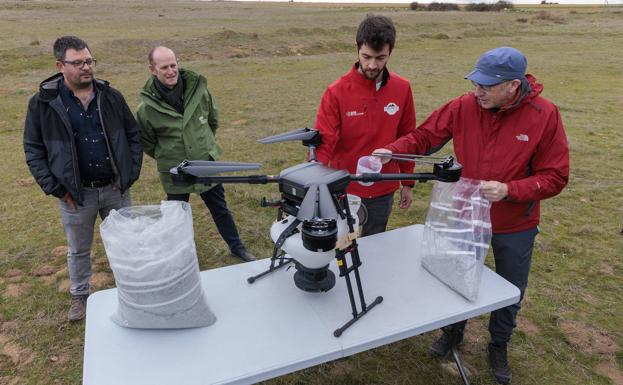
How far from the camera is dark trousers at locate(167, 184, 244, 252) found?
13.5 ft

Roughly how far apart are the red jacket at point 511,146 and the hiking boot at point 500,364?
0.98m

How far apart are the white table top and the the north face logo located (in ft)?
3.40

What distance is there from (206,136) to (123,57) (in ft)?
56.7

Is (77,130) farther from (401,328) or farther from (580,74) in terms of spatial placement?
(580,74)

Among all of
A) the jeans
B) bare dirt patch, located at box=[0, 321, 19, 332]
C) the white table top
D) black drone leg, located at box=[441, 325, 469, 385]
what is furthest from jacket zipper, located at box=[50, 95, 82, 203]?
black drone leg, located at box=[441, 325, 469, 385]

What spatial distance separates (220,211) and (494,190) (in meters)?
2.82

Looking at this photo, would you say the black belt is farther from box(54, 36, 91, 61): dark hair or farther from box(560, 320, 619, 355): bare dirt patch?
box(560, 320, 619, 355): bare dirt patch

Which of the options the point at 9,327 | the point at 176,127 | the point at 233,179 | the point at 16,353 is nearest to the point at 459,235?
the point at 233,179

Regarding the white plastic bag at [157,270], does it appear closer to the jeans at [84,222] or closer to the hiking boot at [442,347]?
the jeans at [84,222]

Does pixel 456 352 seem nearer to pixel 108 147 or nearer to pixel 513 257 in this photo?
pixel 513 257

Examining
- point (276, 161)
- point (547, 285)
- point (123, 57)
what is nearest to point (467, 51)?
point (123, 57)

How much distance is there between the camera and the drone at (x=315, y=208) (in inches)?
65.9

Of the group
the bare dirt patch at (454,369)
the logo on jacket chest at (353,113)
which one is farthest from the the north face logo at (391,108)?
the bare dirt patch at (454,369)

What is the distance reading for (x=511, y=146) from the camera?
2373 millimetres
